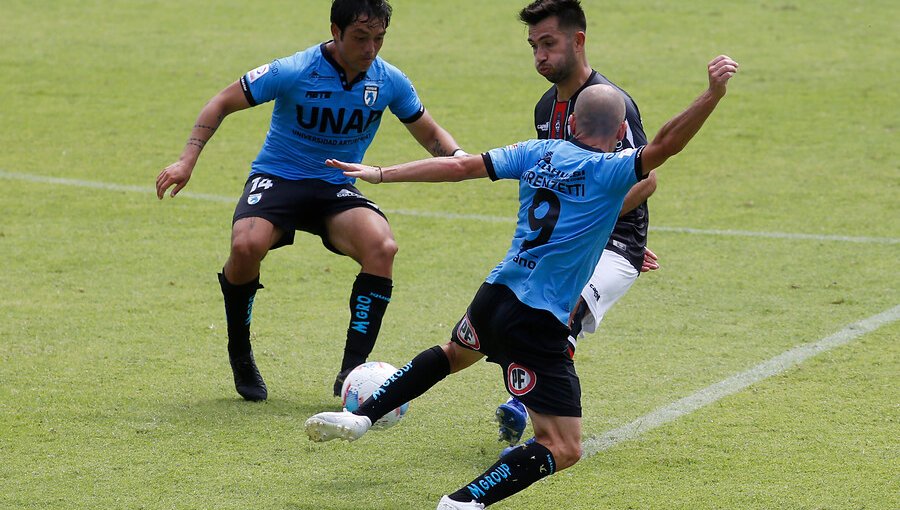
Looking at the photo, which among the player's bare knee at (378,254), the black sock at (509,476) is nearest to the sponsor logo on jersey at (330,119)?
the player's bare knee at (378,254)

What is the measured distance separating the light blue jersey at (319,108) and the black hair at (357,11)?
313 mm

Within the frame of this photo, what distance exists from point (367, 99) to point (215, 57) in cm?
942

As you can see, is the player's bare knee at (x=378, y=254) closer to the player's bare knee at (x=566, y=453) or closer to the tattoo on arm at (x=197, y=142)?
the tattoo on arm at (x=197, y=142)

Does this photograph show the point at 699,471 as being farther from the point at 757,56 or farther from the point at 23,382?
the point at 757,56

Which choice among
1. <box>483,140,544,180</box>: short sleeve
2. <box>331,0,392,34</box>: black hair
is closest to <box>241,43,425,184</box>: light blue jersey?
<box>331,0,392,34</box>: black hair

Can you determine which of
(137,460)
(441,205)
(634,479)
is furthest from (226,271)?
(441,205)

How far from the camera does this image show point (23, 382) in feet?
20.7

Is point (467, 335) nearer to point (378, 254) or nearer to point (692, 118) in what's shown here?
point (692, 118)

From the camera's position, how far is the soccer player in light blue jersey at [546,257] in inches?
178

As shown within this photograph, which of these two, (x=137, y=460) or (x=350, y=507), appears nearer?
(x=350, y=507)

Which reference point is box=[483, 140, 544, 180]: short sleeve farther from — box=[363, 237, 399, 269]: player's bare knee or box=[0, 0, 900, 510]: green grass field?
box=[363, 237, 399, 269]: player's bare knee

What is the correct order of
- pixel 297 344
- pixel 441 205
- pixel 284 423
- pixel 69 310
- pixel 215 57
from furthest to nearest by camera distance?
pixel 215 57
pixel 441 205
pixel 69 310
pixel 297 344
pixel 284 423

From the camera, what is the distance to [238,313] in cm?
630

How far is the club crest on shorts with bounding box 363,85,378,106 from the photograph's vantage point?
648 cm
